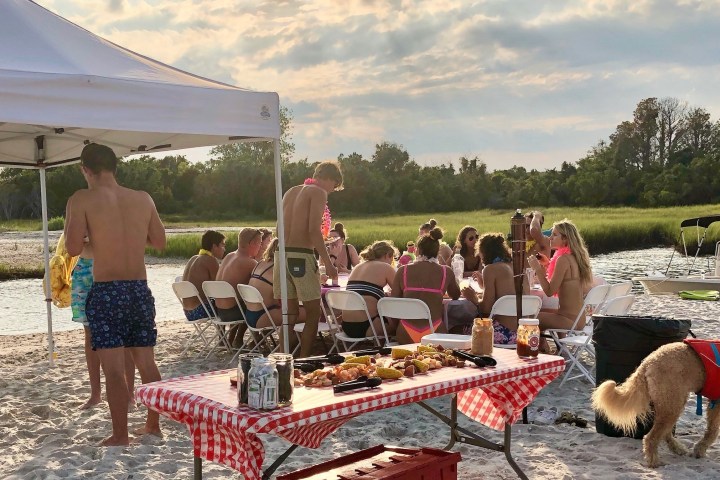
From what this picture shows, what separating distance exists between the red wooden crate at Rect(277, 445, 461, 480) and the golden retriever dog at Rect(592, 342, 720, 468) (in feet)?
3.89

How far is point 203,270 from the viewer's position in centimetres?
680

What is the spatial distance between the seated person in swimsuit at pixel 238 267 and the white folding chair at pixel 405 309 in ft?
5.47

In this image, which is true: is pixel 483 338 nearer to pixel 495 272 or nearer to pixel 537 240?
pixel 495 272

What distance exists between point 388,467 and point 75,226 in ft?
6.95

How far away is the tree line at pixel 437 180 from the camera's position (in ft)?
158

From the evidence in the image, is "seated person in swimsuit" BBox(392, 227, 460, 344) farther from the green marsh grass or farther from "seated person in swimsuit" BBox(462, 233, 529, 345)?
the green marsh grass

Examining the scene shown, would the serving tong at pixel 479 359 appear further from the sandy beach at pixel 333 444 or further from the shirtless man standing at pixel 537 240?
the shirtless man standing at pixel 537 240

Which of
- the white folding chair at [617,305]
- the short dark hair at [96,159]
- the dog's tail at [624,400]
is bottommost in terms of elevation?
the dog's tail at [624,400]

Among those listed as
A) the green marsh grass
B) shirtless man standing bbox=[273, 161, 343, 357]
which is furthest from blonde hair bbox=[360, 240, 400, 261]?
the green marsh grass

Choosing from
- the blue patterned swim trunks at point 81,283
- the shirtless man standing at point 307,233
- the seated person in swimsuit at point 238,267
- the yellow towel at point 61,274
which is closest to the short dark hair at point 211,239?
the seated person in swimsuit at point 238,267

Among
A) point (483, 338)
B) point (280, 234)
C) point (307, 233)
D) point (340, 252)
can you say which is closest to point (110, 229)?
point (280, 234)

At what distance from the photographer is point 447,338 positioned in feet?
11.9

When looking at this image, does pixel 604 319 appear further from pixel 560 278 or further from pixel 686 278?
pixel 686 278

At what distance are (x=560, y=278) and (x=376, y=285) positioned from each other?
1.36 meters
